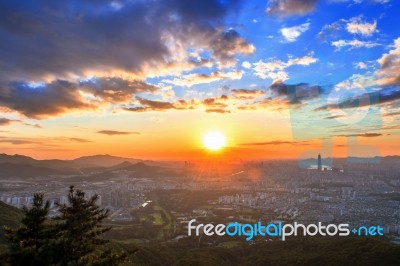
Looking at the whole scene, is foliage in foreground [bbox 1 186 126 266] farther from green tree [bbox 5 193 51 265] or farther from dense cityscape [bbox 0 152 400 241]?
dense cityscape [bbox 0 152 400 241]

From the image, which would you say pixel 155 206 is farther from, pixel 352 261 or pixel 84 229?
pixel 84 229

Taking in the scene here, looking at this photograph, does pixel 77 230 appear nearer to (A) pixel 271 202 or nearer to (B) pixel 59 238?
(B) pixel 59 238

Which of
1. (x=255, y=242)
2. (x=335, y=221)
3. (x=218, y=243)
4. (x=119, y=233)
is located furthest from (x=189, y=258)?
(x=335, y=221)

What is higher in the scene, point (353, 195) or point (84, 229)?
point (84, 229)

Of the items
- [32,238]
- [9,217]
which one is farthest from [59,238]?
[9,217]

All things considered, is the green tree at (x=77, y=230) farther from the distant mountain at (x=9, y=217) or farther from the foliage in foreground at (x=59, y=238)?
the distant mountain at (x=9, y=217)
